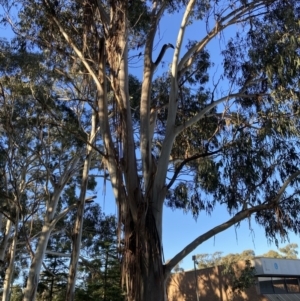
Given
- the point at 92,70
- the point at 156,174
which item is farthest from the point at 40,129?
the point at 156,174

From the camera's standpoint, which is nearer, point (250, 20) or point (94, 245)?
point (250, 20)

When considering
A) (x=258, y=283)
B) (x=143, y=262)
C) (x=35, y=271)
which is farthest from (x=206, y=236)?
(x=258, y=283)

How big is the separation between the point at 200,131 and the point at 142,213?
4.20 meters

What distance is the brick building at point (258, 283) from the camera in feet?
63.7

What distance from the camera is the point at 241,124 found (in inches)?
339

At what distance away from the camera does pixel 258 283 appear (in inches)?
762

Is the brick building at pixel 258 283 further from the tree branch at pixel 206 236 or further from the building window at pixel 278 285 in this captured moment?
the tree branch at pixel 206 236

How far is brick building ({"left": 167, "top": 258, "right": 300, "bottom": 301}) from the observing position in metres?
19.4

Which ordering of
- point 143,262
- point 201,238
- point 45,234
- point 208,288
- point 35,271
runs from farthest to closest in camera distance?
point 208,288 < point 45,234 < point 35,271 < point 201,238 < point 143,262

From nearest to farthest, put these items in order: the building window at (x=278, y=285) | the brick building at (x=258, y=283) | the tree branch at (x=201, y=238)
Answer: the tree branch at (x=201, y=238) < the brick building at (x=258, y=283) < the building window at (x=278, y=285)

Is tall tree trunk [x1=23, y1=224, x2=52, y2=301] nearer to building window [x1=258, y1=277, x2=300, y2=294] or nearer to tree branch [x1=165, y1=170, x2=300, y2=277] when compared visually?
tree branch [x1=165, y1=170, x2=300, y2=277]

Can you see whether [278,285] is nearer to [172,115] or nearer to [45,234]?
[45,234]

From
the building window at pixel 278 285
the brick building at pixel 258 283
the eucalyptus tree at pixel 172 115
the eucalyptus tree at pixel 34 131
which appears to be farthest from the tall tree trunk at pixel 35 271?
the building window at pixel 278 285

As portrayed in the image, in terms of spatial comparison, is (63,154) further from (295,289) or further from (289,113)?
(295,289)
